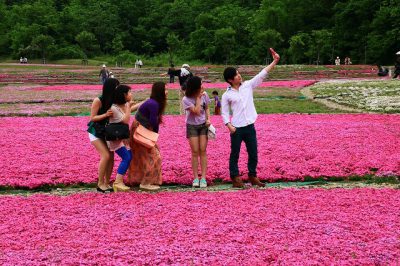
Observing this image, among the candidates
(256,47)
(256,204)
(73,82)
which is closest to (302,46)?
(256,47)

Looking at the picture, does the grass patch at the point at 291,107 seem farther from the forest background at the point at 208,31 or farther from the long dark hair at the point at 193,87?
the forest background at the point at 208,31

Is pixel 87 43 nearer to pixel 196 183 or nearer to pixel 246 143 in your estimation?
pixel 196 183

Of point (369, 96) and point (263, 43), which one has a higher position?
point (263, 43)

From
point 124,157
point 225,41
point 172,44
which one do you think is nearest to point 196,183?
point 124,157

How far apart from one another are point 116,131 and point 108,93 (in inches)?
31.7

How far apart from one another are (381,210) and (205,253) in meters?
3.45

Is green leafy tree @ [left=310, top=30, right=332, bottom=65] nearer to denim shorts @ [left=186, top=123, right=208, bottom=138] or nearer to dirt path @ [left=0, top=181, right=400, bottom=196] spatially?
dirt path @ [left=0, top=181, right=400, bottom=196]

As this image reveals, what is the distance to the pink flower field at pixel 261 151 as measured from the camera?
11547 mm

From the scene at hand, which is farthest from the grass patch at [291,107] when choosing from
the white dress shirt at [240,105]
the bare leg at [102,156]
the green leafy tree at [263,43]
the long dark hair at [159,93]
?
the green leafy tree at [263,43]

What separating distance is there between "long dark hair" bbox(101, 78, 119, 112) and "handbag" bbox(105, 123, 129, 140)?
0.43 meters

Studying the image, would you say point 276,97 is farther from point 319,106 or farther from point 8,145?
point 8,145

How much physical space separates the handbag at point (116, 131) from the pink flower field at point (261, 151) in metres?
1.97

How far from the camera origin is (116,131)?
31.4 ft

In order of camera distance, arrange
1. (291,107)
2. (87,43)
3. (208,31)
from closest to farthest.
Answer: (291,107) < (87,43) < (208,31)
